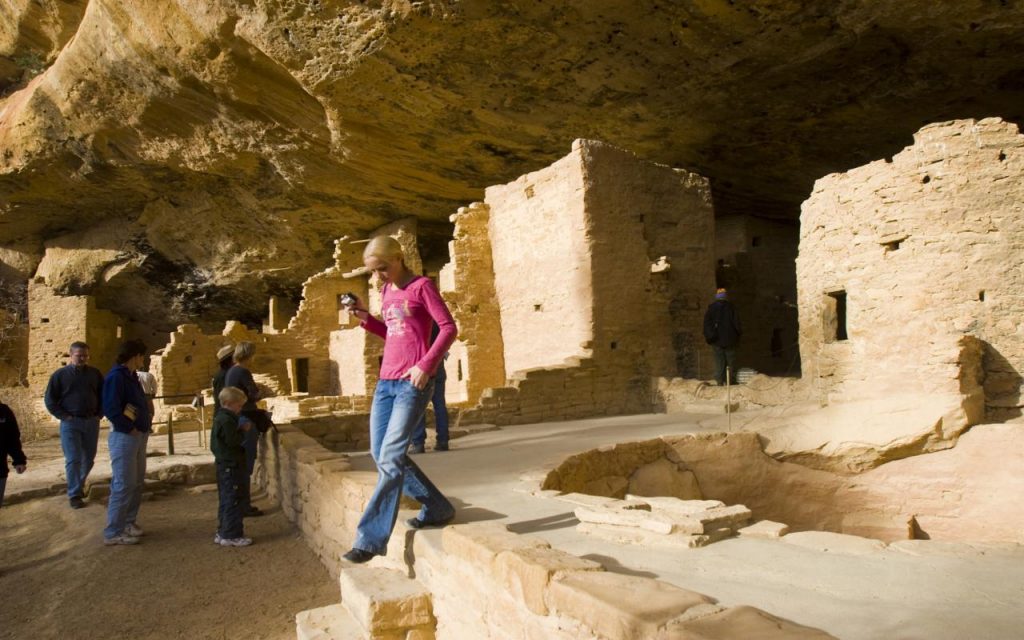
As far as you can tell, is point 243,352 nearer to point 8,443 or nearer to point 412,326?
point 8,443

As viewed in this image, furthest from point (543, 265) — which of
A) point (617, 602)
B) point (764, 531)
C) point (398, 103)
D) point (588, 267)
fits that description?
point (617, 602)

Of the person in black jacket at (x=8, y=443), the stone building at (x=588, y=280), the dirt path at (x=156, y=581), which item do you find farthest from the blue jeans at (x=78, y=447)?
the stone building at (x=588, y=280)

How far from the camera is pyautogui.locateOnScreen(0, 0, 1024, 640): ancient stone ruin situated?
10.3ft

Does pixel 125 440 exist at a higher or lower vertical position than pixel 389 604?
higher

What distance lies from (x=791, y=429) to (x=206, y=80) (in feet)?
Result: 32.9

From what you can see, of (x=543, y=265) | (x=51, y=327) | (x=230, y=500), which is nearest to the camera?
(x=230, y=500)

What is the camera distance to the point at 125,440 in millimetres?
5289

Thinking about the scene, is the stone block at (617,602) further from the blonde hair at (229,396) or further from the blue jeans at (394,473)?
the blonde hair at (229,396)

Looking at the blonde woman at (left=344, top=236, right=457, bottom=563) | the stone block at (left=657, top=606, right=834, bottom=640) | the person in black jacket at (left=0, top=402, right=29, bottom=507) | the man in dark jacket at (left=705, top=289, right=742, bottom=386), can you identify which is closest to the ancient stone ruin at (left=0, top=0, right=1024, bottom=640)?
the stone block at (left=657, top=606, right=834, bottom=640)

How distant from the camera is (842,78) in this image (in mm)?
9711

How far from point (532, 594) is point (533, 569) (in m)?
0.08

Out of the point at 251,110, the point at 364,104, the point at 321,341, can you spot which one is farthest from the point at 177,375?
the point at 364,104

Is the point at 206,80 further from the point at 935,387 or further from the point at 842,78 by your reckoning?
the point at 935,387

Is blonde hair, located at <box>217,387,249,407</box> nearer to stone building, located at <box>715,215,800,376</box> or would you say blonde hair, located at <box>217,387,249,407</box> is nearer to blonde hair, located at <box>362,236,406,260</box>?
blonde hair, located at <box>362,236,406,260</box>
